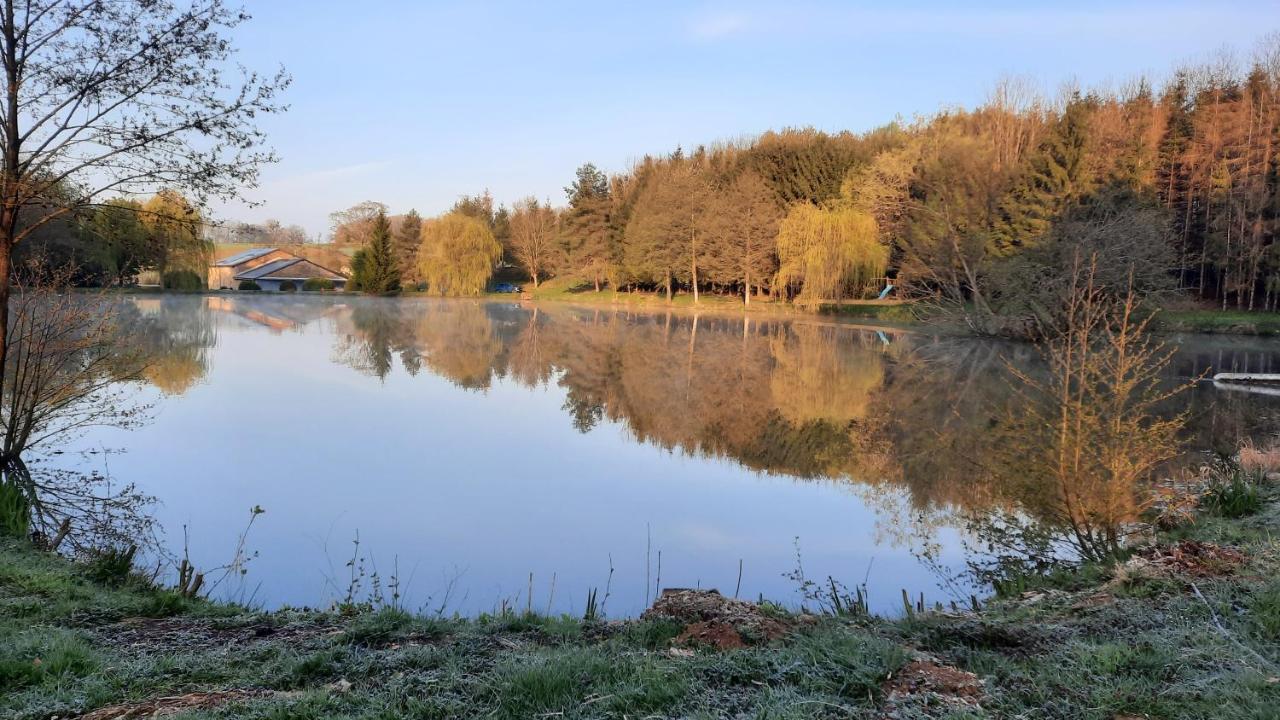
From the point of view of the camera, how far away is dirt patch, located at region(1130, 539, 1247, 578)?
15.4ft

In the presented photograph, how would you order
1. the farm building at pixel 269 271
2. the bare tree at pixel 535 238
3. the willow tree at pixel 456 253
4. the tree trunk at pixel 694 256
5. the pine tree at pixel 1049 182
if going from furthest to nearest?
the farm building at pixel 269 271, the bare tree at pixel 535 238, the willow tree at pixel 456 253, the tree trunk at pixel 694 256, the pine tree at pixel 1049 182

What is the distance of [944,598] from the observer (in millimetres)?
6016

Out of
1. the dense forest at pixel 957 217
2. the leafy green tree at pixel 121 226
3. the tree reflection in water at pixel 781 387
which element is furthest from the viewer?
the dense forest at pixel 957 217

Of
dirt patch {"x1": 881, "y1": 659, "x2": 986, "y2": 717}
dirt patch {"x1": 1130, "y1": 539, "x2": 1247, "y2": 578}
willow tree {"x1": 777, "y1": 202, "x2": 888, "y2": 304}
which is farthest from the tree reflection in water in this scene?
willow tree {"x1": 777, "y1": 202, "x2": 888, "y2": 304}

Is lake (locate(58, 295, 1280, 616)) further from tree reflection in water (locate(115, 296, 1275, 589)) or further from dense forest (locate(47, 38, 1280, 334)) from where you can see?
dense forest (locate(47, 38, 1280, 334))

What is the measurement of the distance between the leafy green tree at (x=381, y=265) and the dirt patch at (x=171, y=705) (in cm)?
6118

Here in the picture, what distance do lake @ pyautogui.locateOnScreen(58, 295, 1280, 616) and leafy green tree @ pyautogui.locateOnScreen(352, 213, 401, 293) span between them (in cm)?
3931

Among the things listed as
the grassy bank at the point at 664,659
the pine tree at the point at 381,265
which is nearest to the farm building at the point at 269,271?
the pine tree at the point at 381,265

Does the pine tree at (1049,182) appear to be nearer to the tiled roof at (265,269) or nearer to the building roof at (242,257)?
the tiled roof at (265,269)

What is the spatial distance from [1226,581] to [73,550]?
8.23 meters

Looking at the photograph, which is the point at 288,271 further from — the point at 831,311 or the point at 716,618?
the point at 716,618

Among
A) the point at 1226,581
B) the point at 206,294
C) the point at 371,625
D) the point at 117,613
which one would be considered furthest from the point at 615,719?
the point at 206,294

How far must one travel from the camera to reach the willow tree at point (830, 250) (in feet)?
134

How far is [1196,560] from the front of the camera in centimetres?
485
